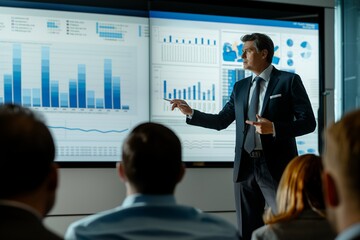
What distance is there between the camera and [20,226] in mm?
893

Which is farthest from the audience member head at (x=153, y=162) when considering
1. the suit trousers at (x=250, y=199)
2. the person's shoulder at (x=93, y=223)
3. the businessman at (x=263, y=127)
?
the suit trousers at (x=250, y=199)

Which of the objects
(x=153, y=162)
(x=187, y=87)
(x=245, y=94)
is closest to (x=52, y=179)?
(x=153, y=162)

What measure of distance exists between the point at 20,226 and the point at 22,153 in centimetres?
15

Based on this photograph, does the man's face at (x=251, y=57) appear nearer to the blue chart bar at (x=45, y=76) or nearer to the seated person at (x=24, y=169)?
the blue chart bar at (x=45, y=76)

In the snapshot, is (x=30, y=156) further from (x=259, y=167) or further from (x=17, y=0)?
(x=17, y=0)

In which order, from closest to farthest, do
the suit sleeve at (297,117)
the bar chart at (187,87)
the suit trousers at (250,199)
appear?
the suit sleeve at (297,117), the suit trousers at (250,199), the bar chart at (187,87)

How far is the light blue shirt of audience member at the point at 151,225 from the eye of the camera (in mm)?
1312

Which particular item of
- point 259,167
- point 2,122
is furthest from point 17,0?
point 2,122

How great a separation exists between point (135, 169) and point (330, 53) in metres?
3.11

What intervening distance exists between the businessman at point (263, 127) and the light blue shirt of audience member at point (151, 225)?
1.95 m

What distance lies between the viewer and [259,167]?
11.2 feet

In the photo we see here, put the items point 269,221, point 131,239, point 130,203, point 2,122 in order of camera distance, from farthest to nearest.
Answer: point 269,221 → point 130,203 → point 131,239 → point 2,122

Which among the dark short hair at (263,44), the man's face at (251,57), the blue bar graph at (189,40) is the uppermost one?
the blue bar graph at (189,40)

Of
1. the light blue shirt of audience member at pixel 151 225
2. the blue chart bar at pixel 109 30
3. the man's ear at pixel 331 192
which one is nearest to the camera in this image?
the man's ear at pixel 331 192
